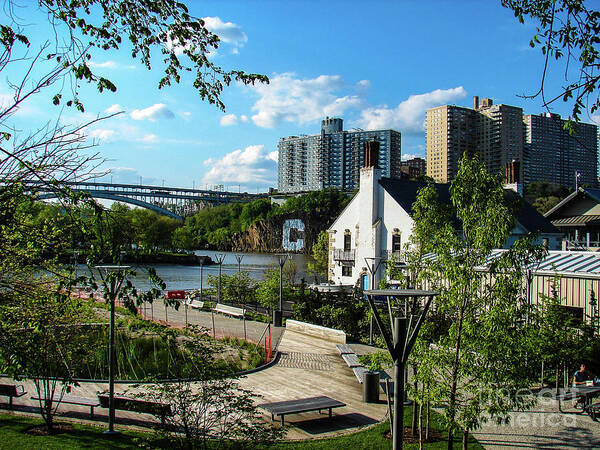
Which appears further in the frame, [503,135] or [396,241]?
[503,135]

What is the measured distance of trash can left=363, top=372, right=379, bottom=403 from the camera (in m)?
12.8

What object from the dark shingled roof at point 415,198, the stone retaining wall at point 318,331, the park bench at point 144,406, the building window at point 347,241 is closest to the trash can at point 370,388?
the park bench at point 144,406

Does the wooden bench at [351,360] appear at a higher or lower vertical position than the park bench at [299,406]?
lower

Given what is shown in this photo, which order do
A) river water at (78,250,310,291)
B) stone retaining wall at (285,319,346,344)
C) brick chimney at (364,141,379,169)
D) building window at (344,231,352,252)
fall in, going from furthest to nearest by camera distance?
1. river water at (78,250,310,291)
2. building window at (344,231,352,252)
3. brick chimney at (364,141,379,169)
4. stone retaining wall at (285,319,346,344)

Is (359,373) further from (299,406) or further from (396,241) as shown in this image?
(396,241)

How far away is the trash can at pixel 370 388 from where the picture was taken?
1275cm

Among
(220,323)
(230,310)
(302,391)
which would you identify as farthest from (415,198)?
(302,391)

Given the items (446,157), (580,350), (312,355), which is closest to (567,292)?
(580,350)

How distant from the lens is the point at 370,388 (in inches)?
503

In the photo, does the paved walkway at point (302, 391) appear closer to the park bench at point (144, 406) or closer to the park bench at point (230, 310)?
the park bench at point (144, 406)

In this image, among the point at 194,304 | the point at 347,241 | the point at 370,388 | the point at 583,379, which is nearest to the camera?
the point at 370,388

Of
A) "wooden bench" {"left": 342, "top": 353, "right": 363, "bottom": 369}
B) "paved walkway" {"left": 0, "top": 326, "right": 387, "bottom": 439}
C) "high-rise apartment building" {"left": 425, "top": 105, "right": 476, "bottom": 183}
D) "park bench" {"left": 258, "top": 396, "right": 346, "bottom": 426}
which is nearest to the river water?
"paved walkway" {"left": 0, "top": 326, "right": 387, "bottom": 439}

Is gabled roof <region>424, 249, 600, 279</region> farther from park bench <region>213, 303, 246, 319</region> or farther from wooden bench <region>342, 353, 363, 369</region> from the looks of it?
park bench <region>213, 303, 246, 319</region>

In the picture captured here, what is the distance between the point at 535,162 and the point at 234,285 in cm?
14970
